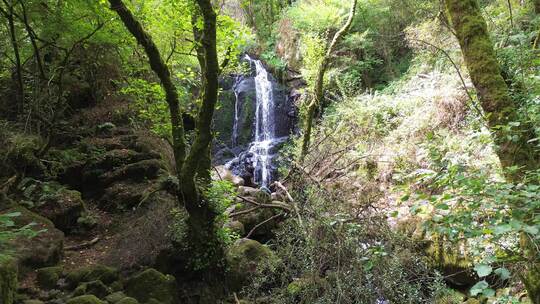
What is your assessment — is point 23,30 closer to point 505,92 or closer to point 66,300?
point 66,300

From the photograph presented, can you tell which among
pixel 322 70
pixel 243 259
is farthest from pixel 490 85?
pixel 322 70

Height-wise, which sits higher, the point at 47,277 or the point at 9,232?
the point at 9,232

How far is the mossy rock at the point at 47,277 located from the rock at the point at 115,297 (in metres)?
0.81

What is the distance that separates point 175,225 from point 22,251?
6.45 ft

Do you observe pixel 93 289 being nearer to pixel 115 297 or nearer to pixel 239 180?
pixel 115 297

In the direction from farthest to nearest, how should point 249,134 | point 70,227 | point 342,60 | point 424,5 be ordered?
point 249,134 < point 342,60 < point 424,5 < point 70,227

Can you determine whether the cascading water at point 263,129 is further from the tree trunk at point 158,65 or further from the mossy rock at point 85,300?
the mossy rock at point 85,300

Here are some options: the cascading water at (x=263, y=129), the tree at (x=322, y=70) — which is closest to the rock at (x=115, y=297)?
the tree at (x=322, y=70)

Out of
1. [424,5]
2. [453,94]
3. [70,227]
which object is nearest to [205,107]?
[70,227]

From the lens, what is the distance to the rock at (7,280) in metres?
3.20

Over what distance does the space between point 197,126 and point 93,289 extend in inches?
95.7

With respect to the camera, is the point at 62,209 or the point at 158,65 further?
the point at 62,209

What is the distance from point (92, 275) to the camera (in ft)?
15.8

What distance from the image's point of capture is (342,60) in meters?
12.9
